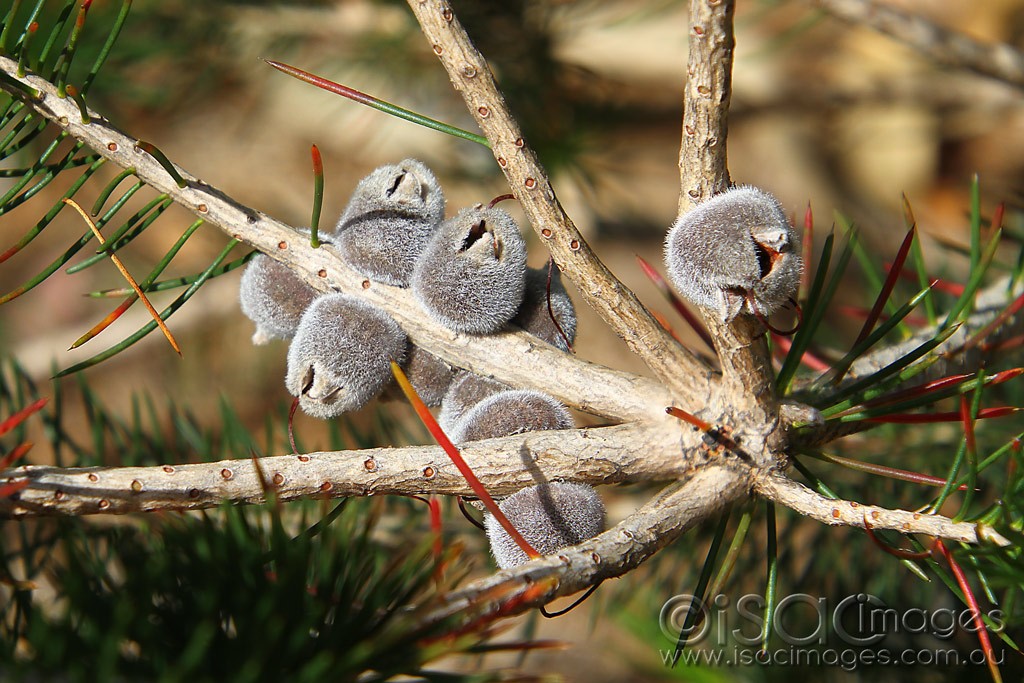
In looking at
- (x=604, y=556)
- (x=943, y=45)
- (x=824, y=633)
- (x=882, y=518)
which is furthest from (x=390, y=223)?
(x=943, y=45)

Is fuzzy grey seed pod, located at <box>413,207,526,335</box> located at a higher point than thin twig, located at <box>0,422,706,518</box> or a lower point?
higher

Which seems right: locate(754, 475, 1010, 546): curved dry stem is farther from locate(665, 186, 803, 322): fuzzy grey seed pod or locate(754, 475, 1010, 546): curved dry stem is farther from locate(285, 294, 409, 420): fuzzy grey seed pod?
locate(285, 294, 409, 420): fuzzy grey seed pod

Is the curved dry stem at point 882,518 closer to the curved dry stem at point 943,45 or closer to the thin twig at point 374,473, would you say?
the thin twig at point 374,473

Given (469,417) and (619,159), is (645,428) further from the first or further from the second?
(619,159)

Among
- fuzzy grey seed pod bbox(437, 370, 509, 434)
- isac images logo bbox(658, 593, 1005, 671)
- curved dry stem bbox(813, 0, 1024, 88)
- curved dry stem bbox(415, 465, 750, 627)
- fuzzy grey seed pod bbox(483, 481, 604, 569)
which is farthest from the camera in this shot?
curved dry stem bbox(813, 0, 1024, 88)

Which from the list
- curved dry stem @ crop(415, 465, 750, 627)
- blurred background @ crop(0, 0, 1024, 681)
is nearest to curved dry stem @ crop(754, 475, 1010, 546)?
curved dry stem @ crop(415, 465, 750, 627)

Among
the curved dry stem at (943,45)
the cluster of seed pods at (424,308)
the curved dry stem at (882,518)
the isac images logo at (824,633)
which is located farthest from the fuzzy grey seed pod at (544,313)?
the curved dry stem at (943,45)

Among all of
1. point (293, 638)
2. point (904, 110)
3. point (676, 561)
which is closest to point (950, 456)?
point (676, 561)
